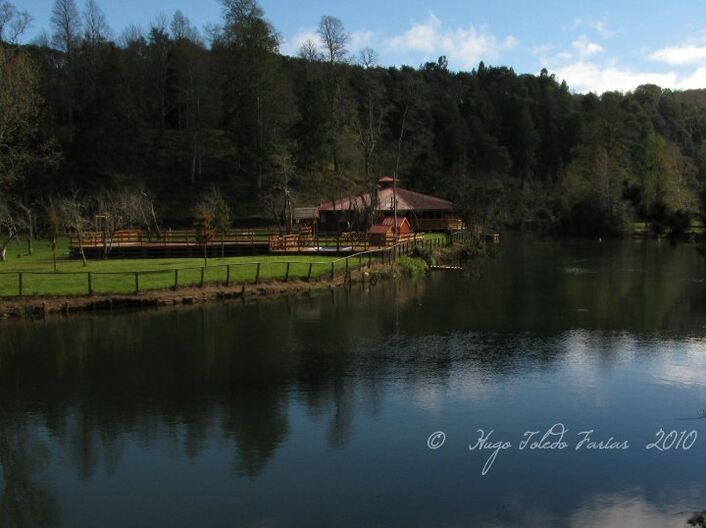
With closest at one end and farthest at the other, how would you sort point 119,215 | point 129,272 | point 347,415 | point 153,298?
point 347,415
point 153,298
point 129,272
point 119,215

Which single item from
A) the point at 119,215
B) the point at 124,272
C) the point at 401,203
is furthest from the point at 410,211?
the point at 124,272

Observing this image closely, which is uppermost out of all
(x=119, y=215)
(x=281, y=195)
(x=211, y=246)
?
(x=281, y=195)

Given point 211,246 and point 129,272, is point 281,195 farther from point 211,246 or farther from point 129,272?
point 129,272

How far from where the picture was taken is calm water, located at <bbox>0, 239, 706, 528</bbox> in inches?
444

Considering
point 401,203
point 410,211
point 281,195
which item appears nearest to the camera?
point 281,195

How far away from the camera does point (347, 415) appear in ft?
50.9

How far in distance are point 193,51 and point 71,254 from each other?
41743 mm

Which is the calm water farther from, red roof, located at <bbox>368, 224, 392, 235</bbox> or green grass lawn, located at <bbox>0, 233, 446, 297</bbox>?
red roof, located at <bbox>368, 224, 392, 235</bbox>

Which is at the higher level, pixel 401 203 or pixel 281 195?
pixel 281 195

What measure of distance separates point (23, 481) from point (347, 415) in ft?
21.7

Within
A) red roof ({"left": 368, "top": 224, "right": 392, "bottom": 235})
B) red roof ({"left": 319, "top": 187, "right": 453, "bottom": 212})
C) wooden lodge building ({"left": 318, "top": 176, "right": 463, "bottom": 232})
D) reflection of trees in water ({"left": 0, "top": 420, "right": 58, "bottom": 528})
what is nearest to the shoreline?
red roof ({"left": 368, "top": 224, "right": 392, "bottom": 235})

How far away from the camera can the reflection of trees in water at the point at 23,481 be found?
1124 cm

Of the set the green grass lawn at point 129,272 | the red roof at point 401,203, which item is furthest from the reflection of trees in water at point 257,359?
the red roof at point 401,203

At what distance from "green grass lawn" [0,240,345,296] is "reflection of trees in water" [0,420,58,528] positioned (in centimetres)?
1532
